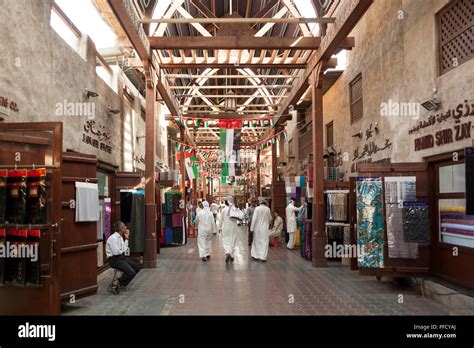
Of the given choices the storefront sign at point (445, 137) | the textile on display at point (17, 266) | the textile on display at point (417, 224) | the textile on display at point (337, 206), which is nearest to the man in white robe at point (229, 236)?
the textile on display at point (337, 206)

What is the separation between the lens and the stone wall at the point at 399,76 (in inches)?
265

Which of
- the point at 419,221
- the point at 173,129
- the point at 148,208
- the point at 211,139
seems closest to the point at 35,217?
the point at 148,208

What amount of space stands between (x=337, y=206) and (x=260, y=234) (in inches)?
86.4

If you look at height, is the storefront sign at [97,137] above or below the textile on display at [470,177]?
above

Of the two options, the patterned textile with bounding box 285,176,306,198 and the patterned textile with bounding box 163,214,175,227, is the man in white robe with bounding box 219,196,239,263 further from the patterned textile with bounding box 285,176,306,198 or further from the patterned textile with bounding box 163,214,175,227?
the patterned textile with bounding box 285,176,306,198

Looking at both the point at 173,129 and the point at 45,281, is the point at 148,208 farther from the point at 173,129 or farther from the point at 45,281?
the point at 173,129

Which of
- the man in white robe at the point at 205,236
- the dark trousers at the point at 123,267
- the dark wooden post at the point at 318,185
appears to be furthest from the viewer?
the man in white robe at the point at 205,236

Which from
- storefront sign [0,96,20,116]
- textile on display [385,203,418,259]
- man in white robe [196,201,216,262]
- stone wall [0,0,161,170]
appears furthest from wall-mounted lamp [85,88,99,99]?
textile on display [385,203,418,259]

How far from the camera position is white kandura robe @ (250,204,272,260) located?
11245mm

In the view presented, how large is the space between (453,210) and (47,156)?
6250 millimetres

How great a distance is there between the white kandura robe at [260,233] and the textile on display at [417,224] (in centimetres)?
472

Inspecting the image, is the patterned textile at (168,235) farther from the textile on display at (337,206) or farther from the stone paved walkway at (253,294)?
the textile on display at (337,206)

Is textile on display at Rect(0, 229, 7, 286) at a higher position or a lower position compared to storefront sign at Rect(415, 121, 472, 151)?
lower

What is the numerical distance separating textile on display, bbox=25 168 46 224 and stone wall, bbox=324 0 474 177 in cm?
591
